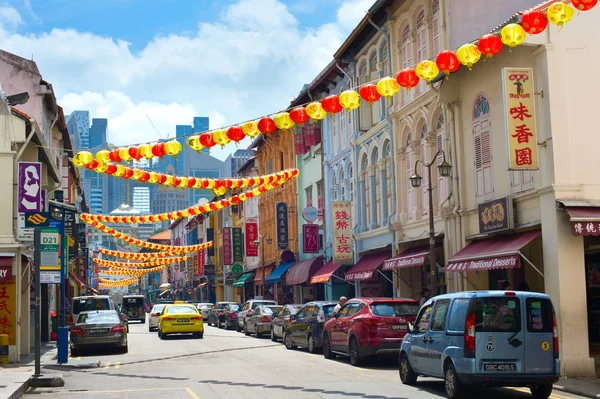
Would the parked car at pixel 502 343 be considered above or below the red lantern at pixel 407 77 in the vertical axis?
below

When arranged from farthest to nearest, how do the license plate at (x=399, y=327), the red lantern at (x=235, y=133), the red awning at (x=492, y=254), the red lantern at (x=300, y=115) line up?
the red lantern at (x=235, y=133) → the red lantern at (x=300, y=115) → the license plate at (x=399, y=327) → the red awning at (x=492, y=254)

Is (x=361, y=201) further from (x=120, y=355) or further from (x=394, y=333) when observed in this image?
(x=394, y=333)

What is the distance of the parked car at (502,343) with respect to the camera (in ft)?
42.6

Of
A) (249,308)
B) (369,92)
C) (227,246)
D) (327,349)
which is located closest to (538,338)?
(369,92)

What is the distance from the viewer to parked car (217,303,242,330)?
44.9 m

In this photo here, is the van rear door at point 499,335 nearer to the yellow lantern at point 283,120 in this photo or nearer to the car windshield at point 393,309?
the car windshield at point 393,309

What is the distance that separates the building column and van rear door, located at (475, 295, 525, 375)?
4650mm

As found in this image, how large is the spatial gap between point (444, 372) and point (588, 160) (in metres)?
7.17

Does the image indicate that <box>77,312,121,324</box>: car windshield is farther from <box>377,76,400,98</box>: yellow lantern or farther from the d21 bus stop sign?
the d21 bus stop sign

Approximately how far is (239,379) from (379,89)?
7.12m

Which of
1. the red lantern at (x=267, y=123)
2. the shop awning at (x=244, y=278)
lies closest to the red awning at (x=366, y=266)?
the red lantern at (x=267, y=123)

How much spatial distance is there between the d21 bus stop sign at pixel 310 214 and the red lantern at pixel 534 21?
25.4m

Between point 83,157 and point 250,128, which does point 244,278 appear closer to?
point 83,157

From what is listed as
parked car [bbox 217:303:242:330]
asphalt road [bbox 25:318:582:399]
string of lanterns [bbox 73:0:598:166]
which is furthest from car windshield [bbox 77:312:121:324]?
parked car [bbox 217:303:242:330]
